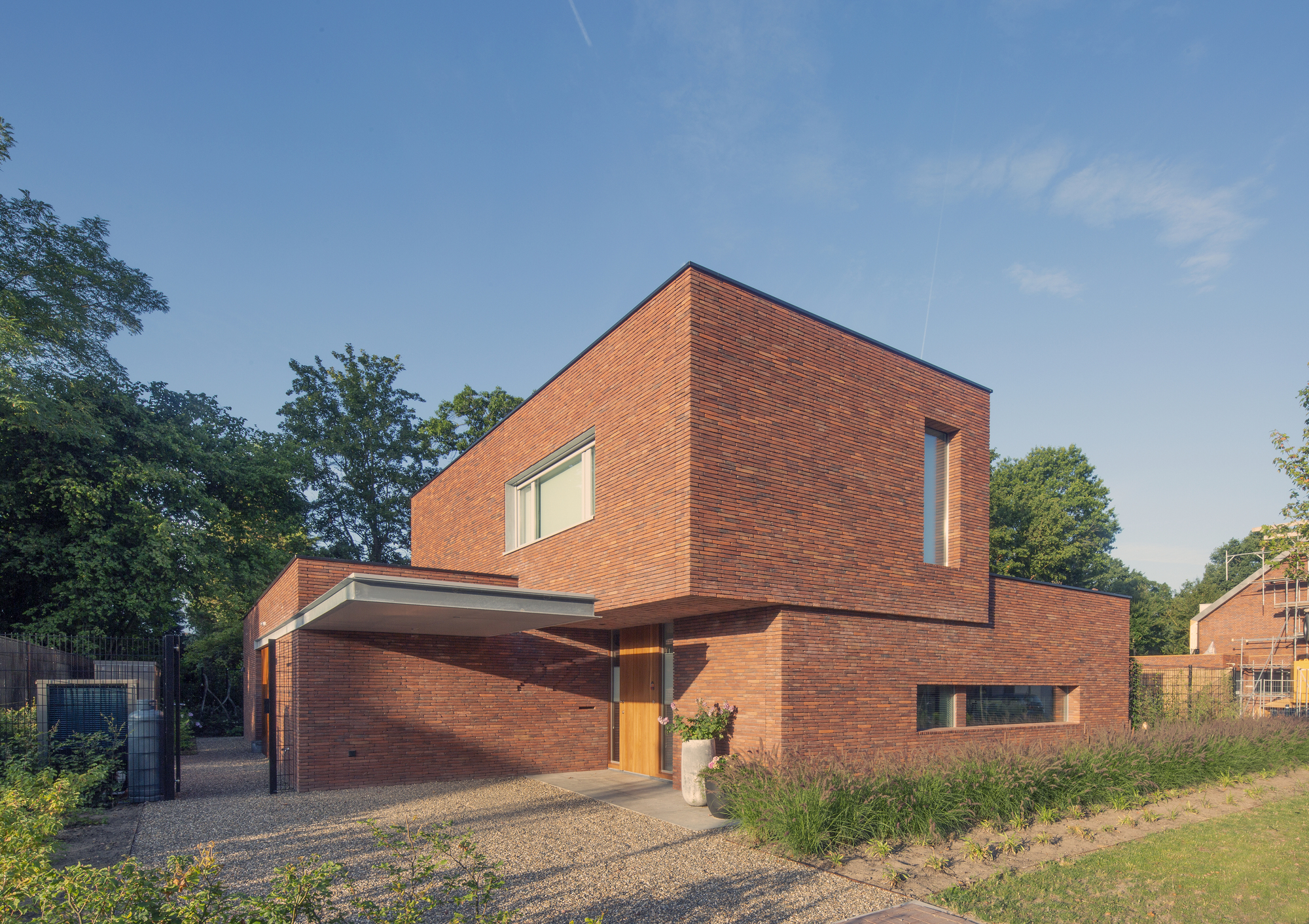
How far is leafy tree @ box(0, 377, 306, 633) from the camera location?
19.5 metres

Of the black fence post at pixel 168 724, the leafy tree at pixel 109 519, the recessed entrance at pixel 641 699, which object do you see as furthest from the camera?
the leafy tree at pixel 109 519

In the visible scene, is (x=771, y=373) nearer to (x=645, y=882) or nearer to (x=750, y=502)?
(x=750, y=502)

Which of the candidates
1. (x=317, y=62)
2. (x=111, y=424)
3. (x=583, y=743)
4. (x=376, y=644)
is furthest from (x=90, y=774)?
(x=111, y=424)

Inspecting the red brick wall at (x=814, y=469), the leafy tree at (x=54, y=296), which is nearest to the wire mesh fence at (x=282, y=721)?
the red brick wall at (x=814, y=469)

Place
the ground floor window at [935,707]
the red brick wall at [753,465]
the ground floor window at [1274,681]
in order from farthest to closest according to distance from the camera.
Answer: the ground floor window at [1274,681], the ground floor window at [935,707], the red brick wall at [753,465]

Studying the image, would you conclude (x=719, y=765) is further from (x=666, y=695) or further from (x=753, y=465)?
(x=753, y=465)

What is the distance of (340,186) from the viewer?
40.2 ft

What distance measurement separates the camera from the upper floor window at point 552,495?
12.2 metres

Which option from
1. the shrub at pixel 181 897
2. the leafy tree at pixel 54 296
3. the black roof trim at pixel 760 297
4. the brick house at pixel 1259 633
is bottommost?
the brick house at pixel 1259 633

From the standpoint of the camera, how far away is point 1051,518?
122 ft

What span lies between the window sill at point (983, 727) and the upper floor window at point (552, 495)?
6.30 meters

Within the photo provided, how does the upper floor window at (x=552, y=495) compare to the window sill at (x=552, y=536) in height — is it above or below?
above

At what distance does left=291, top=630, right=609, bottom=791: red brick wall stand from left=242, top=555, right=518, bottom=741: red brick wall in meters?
1.03

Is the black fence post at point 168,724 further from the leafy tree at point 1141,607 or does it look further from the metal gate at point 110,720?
the leafy tree at point 1141,607
